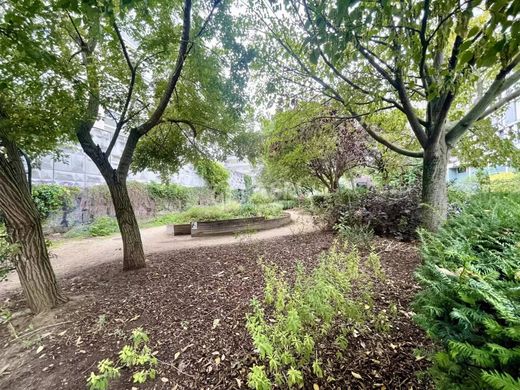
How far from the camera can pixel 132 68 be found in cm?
333

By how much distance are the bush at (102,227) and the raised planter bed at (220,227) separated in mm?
2364

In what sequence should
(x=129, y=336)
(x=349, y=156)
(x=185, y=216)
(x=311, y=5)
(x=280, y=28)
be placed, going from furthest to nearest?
1. (x=185, y=216)
2. (x=349, y=156)
3. (x=280, y=28)
4. (x=129, y=336)
5. (x=311, y=5)

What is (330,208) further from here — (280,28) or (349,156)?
(280,28)

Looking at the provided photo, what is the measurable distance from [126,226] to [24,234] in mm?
1387

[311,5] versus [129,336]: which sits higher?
[311,5]

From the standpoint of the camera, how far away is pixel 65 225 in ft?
28.7

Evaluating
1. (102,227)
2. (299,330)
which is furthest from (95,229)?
(299,330)

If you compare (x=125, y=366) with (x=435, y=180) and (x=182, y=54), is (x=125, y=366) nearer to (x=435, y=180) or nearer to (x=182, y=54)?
(x=182, y=54)

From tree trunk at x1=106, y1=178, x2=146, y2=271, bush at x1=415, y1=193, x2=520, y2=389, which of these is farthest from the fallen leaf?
tree trunk at x1=106, y1=178, x2=146, y2=271

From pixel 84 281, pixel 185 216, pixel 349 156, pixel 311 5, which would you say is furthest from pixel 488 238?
pixel 185 216

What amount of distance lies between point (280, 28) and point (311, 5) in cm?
194

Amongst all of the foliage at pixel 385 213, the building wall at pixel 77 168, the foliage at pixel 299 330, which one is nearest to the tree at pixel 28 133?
the foliage at pixel 299 330

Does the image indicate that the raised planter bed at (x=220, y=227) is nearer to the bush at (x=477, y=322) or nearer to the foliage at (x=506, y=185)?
the foliage at (x=506, y=185)

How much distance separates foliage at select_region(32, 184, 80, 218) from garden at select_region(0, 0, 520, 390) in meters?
3.97
